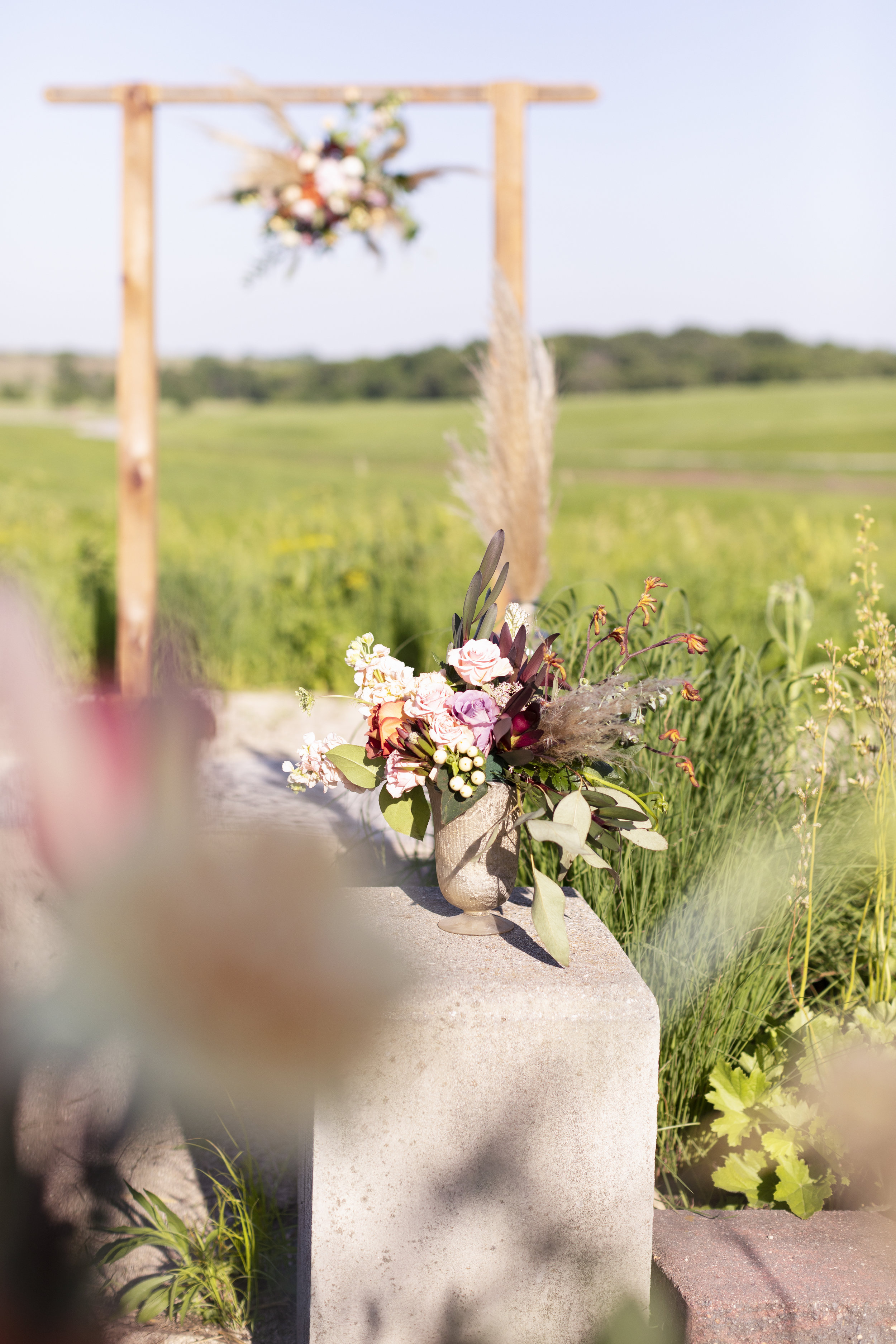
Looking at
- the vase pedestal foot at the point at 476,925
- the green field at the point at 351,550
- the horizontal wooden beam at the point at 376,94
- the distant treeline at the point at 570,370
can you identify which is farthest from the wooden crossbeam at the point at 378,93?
the distant treeline at the point at 570,370

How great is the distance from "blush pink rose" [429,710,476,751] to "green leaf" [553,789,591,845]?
0.16 meters

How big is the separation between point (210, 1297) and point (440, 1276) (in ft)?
1.72

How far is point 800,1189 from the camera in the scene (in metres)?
1.79

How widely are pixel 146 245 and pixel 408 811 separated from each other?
10.4 feet

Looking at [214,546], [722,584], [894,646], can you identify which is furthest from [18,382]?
[894,646]

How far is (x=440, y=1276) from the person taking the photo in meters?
1.54

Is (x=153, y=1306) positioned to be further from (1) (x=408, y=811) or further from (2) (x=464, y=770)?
(2) (x=464, y=770)

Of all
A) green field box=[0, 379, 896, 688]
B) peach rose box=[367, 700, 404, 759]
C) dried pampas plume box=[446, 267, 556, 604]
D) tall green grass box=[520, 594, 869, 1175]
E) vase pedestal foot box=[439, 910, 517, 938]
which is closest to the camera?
peach rose box=[367, 700, 404, 759]

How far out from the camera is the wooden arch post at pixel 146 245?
12.7ft

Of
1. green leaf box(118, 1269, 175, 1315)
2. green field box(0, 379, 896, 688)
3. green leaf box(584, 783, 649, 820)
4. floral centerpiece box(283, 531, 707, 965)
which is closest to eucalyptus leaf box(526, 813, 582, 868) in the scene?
floral centerpiece box(283, 531, 707, 965)

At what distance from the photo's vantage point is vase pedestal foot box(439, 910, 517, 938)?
1.71 metres

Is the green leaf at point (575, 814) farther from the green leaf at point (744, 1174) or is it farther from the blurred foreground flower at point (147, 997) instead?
the green leaf at point (744, 1174)

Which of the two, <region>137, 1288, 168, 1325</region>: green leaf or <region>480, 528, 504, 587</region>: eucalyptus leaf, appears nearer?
<region>480, 528, 504, 587</region>: eucalyptus leaf

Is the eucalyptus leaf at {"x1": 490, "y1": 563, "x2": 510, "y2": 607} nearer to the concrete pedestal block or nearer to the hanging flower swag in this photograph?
the concrete pedestal block
